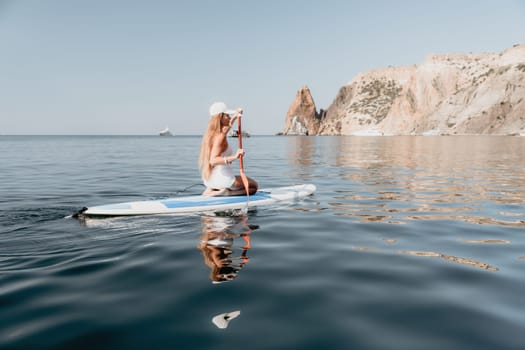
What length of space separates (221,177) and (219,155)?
635mm

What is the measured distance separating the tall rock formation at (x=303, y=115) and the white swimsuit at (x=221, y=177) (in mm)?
176563

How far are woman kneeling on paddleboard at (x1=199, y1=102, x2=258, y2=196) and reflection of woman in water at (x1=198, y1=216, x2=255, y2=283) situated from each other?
1373 millimetres

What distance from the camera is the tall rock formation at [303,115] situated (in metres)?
183

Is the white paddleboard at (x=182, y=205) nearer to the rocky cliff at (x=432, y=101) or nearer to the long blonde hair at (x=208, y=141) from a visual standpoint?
the long blonde hair at (x=208, y=141)

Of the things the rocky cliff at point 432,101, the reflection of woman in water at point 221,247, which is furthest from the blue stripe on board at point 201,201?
the rocky cliff at point 432,101

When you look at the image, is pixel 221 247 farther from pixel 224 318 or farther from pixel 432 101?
pixel 432 101

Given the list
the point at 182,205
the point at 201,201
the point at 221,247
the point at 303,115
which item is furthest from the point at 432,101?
the point at 221,247

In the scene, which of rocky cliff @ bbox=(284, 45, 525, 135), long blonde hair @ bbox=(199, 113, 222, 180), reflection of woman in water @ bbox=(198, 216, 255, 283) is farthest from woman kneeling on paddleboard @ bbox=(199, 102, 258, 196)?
rocky cliff @ bbox=(284, 45, 525, 135)

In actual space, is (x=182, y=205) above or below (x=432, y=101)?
below

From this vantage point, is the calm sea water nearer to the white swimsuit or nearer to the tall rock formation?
the white swimsuit

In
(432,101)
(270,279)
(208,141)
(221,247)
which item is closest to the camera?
(270,279)

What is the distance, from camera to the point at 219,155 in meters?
8.06

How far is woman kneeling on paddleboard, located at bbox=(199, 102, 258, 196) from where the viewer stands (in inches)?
305

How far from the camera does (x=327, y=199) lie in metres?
9.62
